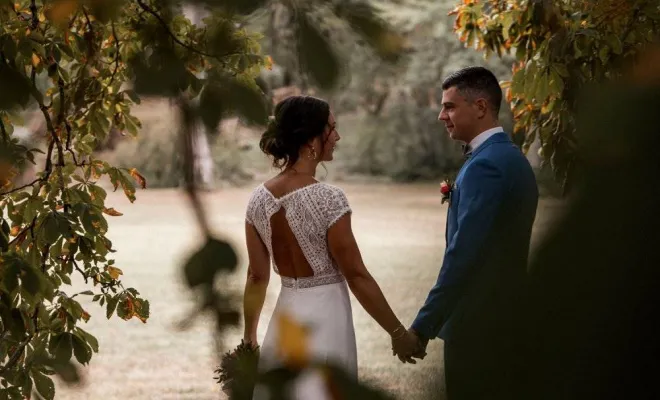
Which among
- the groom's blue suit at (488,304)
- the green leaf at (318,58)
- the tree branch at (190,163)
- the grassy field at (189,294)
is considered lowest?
the grassy field at (189,294)

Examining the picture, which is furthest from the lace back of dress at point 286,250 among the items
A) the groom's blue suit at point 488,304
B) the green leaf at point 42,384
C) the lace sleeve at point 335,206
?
the groom's blue suit at point 488,304

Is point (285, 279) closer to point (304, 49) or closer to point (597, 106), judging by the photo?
point (304, 49)

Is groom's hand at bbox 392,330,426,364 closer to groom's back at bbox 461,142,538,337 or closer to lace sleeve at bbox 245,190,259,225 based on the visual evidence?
groom's back at bbox 461,142,538,337

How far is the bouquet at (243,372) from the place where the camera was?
15.3 inches

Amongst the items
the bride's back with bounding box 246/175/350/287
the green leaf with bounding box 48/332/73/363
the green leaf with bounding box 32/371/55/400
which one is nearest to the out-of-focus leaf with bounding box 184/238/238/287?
the green leaf with bounding box 48/332/73/363

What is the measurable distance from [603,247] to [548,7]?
10.3ft

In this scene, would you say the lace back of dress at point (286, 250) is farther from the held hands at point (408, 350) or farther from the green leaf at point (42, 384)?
the held hands at point (408, 350)

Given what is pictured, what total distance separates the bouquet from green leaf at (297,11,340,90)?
0.18m

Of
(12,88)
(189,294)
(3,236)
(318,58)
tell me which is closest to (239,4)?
(318,58)

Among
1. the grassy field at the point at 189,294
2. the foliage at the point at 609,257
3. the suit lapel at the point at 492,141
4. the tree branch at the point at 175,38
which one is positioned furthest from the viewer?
the suit lapel at the point at 492,141

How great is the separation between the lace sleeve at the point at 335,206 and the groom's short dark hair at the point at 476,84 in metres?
0.43

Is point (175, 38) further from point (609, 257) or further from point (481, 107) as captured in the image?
point (481, 107)

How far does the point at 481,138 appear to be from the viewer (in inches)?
108

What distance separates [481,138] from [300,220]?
1.87 feet
